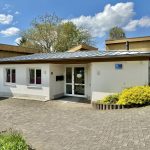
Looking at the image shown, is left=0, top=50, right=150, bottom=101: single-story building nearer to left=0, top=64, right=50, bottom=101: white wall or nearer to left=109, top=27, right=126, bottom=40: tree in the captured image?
left=0, top=64, right=50, bottom=101: white wall

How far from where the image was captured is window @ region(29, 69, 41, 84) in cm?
1708

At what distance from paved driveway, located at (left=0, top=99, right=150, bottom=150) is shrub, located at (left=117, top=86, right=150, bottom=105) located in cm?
135

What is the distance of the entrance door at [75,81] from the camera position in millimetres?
16797

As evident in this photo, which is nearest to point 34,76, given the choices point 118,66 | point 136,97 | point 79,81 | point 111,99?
point 79,81

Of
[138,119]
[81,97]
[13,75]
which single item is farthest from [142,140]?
[13,75]

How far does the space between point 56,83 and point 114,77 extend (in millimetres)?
5084

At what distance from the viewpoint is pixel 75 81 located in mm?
17141

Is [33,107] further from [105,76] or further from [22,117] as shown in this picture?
[105,76]

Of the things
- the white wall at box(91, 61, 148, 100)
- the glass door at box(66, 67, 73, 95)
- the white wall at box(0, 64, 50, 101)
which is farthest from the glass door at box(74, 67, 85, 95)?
the white wall at box(91, 61, 148, 100)

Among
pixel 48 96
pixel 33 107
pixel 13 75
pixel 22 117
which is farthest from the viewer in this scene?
pixel 13 75

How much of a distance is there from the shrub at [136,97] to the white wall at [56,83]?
6.15 m

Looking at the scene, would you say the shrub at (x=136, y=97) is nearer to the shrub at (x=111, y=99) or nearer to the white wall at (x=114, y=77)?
the shrub at (x=111, y=99)

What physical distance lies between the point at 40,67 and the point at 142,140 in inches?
455

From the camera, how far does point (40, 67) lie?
16.8m
